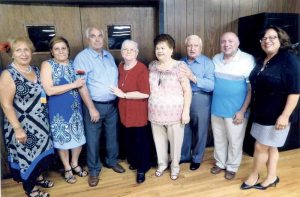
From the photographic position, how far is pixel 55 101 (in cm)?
225

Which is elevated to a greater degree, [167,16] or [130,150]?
[167,16]

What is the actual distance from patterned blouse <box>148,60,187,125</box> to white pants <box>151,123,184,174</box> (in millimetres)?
98

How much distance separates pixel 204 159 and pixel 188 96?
1.03 metres

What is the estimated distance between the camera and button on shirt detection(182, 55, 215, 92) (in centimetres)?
247

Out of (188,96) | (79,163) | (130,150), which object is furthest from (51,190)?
(188,96)

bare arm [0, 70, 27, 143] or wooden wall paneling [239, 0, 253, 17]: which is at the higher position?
wooden wall paneling [239, 0, 253, 17]

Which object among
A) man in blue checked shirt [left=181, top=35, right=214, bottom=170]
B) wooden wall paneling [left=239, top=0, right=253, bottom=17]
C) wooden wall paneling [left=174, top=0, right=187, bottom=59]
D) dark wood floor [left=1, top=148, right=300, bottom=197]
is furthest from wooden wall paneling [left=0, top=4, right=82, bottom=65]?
wooden wall paneling [left=239, top=0, right=253, bottom=17]

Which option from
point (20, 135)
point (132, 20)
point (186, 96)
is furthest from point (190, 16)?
point (20, 135)

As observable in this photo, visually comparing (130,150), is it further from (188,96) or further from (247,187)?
(247,187)

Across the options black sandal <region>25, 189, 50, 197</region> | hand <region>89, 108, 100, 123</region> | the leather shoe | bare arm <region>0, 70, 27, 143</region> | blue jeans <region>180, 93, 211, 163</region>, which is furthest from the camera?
the leather shoe

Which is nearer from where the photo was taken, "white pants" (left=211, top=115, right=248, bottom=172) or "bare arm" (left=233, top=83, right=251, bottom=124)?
"bare arm" (left=233, top=83, right=251, bottom=124)

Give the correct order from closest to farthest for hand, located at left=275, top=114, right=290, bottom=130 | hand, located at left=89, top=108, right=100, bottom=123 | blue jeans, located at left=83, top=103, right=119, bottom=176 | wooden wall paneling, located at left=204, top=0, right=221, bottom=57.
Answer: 1. hand, located at left=275, top=114, right=290, bottom=130
2. hand, located at left=89, top=108, right=100, bottom=123
3. blue jeans, located at left=83, top=103, right=119, bottom=176
4. wooden wall paneling, located at left=204, top=0, right=221, bottom=57

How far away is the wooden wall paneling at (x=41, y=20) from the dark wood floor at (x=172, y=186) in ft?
4.21

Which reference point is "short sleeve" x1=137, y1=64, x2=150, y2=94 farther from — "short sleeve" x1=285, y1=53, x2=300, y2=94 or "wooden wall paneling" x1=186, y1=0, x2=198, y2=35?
"short sleeve" x1=285, y1=53, x2=300, y2=94
